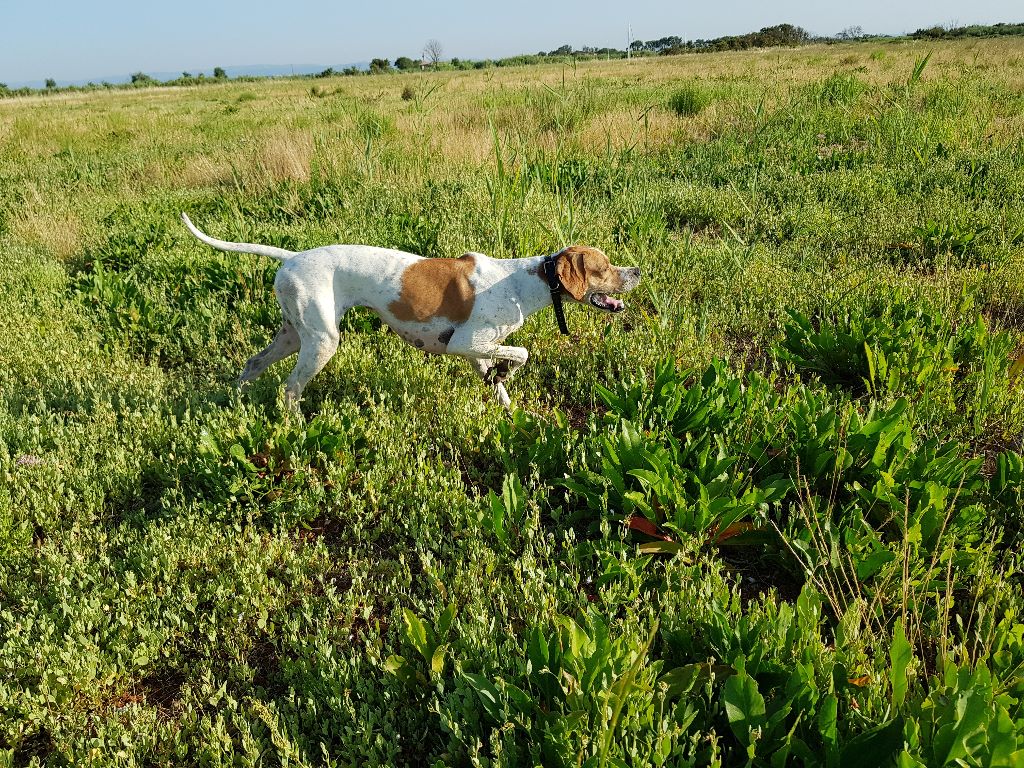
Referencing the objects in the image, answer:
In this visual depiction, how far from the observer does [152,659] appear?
2432 millimetres

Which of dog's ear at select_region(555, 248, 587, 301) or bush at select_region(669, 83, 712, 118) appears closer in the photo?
dog's ear at select_region(555, 248, 587, 301)

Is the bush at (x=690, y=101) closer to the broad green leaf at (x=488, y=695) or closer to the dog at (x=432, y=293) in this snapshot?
the dog at (x=432, y=293)

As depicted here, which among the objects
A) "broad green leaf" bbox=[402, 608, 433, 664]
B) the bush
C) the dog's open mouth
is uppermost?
the bush

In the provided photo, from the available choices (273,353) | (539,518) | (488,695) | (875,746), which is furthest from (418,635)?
(273,353)

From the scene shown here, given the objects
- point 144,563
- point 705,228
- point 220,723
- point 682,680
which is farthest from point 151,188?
point 682,680

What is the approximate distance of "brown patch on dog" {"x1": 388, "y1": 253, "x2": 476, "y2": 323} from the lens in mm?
3881

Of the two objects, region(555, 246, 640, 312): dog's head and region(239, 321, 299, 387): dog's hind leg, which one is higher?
region(555, 246, 640, 312): dog's head

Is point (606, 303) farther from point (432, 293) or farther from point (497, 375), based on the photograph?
point (432, 293)

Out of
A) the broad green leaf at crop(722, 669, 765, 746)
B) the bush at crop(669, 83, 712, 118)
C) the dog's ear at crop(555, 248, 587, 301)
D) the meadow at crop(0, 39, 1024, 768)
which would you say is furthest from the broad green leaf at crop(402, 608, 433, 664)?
the bush at crop(669, 83, 712, 118)

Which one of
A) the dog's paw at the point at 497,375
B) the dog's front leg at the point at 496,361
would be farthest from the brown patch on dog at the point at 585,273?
the dog's paw at the point at 497,375

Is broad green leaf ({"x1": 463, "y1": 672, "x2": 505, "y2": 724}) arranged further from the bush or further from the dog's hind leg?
the bush

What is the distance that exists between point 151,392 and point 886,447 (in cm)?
407

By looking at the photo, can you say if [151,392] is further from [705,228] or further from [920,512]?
[705,228]

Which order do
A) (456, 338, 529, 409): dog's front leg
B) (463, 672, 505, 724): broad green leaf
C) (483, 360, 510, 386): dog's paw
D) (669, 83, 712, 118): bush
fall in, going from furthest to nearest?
(669, 83, 712, 118): bush → (483, 360, 510, 386): dog's paw → (456, 338, 529, 409): dog's front leg → (463, 672, 505, 724): broad green leaf
